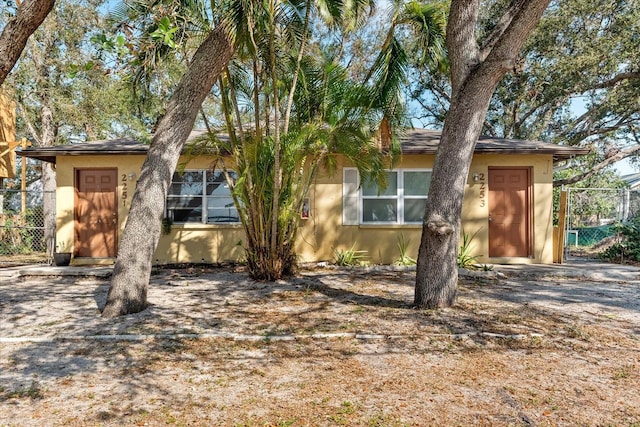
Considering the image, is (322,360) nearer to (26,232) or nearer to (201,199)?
(201,199)

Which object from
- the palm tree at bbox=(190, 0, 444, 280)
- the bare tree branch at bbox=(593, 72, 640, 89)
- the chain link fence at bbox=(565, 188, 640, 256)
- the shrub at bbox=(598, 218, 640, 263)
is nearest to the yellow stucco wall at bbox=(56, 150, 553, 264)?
the palm tree at bbox=(190, 0, 444, 280)

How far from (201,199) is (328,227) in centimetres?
327

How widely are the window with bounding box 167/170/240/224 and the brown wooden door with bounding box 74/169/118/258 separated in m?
1.46

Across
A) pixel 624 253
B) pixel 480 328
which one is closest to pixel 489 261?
pixel 624 253

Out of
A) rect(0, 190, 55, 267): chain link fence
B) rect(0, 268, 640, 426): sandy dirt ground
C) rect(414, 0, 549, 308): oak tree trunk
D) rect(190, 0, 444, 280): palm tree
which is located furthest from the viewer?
rect(0, 190, 55, 267): chain link fence

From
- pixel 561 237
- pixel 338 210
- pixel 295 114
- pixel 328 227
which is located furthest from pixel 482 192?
pixel 295 114

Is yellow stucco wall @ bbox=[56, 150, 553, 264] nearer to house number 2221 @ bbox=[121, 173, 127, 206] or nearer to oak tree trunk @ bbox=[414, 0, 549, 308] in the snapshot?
house number 2221 @ bbox=[121, 173, 127, 206]

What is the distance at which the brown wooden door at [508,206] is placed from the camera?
35.3 feet

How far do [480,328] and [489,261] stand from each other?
19.7 ft

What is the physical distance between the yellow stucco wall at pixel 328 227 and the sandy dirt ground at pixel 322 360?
11.6ft

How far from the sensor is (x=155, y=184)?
5734 mm

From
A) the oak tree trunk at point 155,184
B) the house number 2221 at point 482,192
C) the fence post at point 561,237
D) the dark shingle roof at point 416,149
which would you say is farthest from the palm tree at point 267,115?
the fence post at point 561,237

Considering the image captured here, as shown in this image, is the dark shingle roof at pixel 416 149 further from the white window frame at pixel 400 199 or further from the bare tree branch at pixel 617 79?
the bare tree branch at pixel 617 79

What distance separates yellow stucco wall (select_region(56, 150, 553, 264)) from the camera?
1060 cm
